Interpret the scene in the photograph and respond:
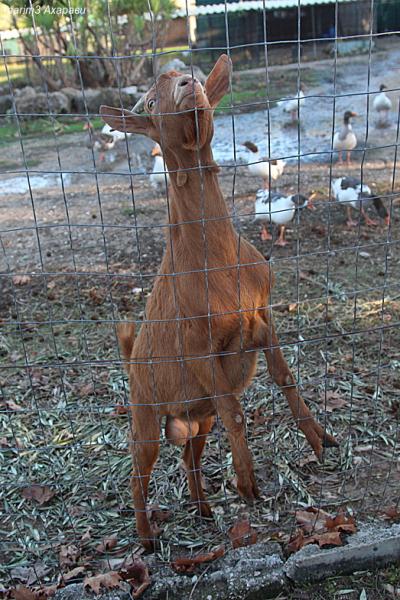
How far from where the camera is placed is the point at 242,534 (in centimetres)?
300

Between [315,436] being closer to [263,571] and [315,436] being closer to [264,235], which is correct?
[263,571]

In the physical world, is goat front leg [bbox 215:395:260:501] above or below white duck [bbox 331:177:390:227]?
above

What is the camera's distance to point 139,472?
295 cm

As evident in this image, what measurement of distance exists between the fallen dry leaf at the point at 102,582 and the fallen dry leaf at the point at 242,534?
572 mm

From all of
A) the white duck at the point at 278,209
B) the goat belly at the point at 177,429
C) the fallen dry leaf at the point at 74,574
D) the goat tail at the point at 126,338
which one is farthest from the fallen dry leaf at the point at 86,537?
the white duck at the point at 278,209

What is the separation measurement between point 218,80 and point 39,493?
2479 mm

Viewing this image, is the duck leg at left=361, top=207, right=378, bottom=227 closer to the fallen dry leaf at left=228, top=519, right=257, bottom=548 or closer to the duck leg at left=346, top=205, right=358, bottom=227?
the duck leg at left=346, top=205, right=358, bottom=227

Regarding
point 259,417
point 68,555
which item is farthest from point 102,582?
point 259,417

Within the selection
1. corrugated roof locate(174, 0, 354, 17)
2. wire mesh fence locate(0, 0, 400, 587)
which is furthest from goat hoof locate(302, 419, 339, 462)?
corrugated roof locate(174, 0, 354, 17)

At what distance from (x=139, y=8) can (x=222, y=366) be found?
15.7 metres

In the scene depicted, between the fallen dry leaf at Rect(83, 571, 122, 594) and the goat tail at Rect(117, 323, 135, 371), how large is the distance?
1.00m

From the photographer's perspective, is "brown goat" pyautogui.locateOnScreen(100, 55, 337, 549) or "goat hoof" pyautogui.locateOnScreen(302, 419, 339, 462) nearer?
"brown goat" pyautogui.locateOnScreen(100, 55, 337, 549)

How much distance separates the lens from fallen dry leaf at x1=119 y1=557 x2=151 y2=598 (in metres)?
2.71

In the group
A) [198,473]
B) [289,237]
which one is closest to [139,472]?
[198,473]
